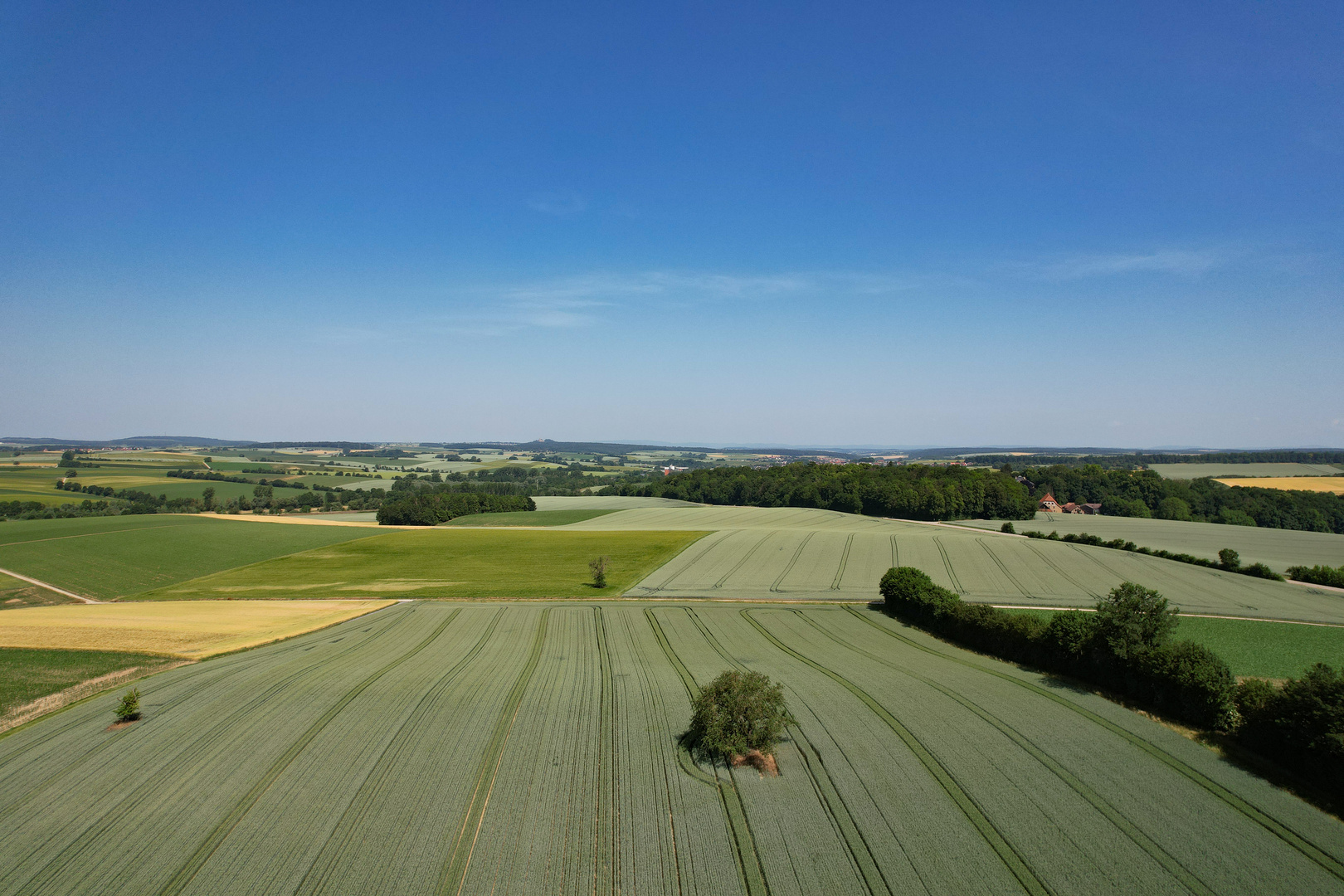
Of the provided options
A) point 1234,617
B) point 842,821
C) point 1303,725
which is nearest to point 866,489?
point 1234,617

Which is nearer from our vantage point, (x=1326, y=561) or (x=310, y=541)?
(x=1326, y=561)

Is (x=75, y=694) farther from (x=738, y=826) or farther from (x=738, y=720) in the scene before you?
(x=738, y=826)

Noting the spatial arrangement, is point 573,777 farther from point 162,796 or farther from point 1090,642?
point 1090,642

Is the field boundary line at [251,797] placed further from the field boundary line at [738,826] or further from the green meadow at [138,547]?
the green meadow at [138,547]

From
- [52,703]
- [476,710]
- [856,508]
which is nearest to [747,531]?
[856,508]

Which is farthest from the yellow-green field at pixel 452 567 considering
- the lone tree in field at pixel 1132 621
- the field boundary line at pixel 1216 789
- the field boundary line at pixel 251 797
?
the lone tree in field at pixel 1132 621

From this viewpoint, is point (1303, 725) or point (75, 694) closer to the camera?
point (1303, 725)
